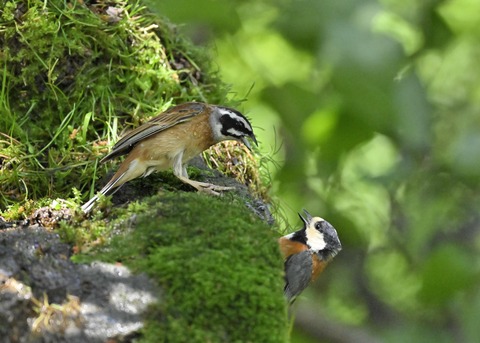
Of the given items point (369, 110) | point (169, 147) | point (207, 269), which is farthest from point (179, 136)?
point (369, 110)

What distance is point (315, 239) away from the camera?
238 inches

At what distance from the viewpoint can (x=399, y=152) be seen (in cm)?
477

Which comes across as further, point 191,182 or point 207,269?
point 191,182

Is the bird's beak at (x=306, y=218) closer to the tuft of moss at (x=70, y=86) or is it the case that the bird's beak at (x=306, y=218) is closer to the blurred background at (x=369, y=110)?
the blurred background at (x=369, y=110)

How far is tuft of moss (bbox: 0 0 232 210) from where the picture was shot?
574 centimetres

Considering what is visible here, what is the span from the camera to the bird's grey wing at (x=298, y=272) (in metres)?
5.36

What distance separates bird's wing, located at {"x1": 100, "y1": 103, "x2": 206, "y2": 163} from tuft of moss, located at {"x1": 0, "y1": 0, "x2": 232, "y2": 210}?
201 mm

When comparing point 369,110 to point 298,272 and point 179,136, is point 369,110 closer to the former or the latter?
point 298,272

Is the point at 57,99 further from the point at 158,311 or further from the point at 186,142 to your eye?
the point at 158,311

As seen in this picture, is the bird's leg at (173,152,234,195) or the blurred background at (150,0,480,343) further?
the bird's leg at (173,152,234,195)

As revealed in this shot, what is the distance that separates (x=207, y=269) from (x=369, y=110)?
1.38 m

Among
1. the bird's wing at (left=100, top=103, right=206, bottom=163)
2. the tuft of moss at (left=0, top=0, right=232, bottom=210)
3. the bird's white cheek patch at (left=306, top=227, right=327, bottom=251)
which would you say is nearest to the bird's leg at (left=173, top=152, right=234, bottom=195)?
the bird's wing at (left=100, top=103, right=206, bottom=163)

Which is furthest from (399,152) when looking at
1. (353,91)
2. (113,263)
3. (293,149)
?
(353,91)

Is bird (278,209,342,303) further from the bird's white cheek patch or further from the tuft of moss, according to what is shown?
the tuft of moss
